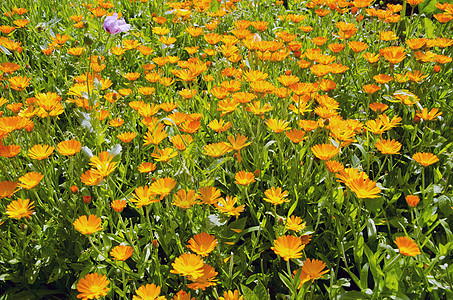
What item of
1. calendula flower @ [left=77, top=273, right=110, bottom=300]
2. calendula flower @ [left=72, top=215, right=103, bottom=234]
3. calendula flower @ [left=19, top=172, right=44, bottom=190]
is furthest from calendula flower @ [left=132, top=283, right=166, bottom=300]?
calendula flower @ [left=19, top=172, right=44, bottom=190]

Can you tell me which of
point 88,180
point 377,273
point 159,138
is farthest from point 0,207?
point 377,273

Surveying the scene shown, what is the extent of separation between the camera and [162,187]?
1556mm

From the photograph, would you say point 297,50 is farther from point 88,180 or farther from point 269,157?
point 88,180

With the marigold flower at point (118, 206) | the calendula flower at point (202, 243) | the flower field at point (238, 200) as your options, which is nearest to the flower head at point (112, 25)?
the flower field at point (238, 200)

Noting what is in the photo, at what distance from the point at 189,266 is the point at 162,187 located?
330 mm

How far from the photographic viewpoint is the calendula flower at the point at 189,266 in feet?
4.43

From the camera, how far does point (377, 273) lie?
1.49 meters

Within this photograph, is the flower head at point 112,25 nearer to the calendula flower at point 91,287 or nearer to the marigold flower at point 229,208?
the marigold flower at point 229,208

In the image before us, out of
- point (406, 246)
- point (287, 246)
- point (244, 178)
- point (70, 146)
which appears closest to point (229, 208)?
point (244, 178)

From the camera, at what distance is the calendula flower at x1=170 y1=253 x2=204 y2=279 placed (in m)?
1.35

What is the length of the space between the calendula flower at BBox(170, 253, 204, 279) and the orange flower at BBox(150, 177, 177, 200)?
9.8 inches

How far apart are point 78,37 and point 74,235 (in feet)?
7.09

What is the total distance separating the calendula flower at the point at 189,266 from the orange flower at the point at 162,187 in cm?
25

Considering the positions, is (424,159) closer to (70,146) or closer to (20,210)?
(70,146)
